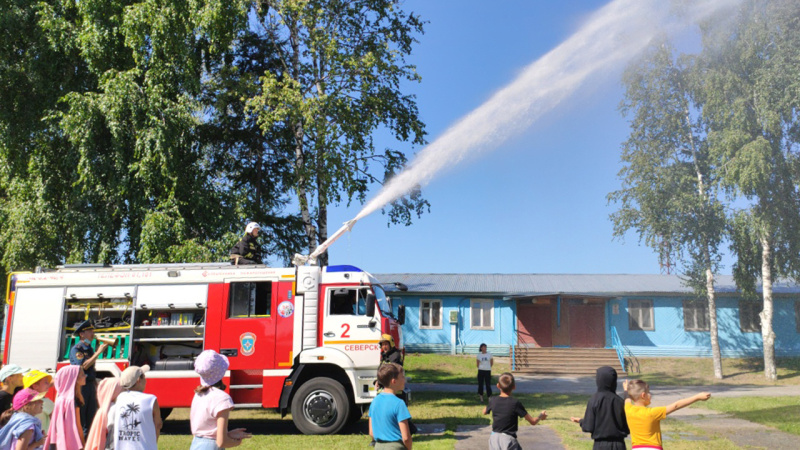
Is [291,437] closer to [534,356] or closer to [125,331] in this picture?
[125,331]

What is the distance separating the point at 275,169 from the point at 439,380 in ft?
36.2

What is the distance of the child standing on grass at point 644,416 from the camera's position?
588cm

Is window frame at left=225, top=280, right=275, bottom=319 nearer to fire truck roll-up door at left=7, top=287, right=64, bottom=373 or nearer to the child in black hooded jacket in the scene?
fire truck roll-up door at left=7, top=287, right=64, bottom=373

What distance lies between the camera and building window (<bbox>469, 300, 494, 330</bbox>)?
32.1 meters

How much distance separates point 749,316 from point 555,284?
983 cm

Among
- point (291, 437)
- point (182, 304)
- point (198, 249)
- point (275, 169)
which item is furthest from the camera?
point (275, 169)

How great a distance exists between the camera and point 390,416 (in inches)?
197

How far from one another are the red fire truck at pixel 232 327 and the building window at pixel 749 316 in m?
25.0

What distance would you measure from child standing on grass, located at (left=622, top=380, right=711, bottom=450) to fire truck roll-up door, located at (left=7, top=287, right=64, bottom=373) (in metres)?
11.6

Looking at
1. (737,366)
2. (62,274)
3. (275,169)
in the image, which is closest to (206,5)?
(275,169)

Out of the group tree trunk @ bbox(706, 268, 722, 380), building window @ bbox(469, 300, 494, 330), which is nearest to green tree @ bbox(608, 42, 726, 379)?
tree trunk @ bbox(706, 268, 722, 380)

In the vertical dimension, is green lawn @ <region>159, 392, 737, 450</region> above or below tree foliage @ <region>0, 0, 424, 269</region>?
below

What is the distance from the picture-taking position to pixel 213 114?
62.1ft

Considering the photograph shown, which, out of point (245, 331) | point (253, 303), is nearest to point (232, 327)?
point (245, 331)
